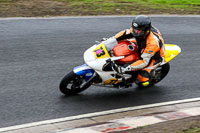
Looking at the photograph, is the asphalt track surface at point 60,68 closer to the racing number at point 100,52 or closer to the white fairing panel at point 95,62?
the white fairing panel at point 95,62

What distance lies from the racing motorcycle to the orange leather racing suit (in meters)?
0.13

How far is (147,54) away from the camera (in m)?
7.14

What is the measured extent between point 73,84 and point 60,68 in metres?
1.85

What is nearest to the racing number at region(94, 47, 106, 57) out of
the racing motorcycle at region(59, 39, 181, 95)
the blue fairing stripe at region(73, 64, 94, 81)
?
the racing motorcycle at region(59, 39, 181, 95)

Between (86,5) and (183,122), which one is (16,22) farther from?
(183,122)

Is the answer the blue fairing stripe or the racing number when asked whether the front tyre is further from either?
the racing number

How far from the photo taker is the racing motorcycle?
23.5 ft

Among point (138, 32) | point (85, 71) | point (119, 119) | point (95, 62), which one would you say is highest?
point (138, 32)

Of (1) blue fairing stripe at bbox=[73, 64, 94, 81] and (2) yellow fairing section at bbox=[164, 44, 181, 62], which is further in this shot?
(2) yellow fairing section at bbox=[164, 44, 181, 62]

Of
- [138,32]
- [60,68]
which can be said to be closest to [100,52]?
[138,32]

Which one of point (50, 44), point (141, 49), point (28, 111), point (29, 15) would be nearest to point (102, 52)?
point (141, 49)

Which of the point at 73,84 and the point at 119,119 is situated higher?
the point at 73,84

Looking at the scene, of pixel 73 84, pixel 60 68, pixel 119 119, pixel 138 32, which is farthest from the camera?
pixel 60 68

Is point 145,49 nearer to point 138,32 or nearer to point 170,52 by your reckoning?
point 138,32
